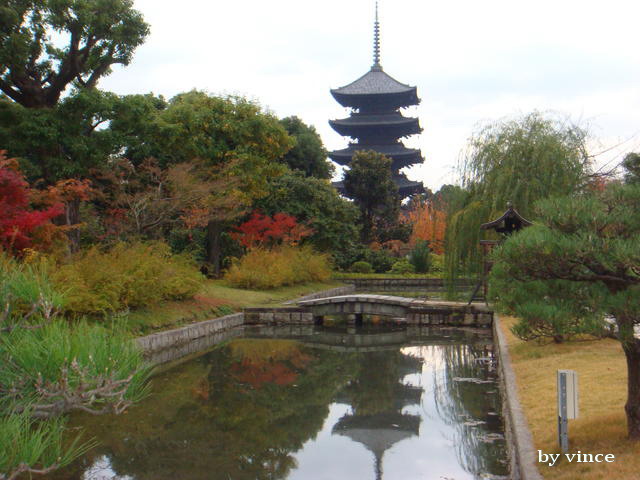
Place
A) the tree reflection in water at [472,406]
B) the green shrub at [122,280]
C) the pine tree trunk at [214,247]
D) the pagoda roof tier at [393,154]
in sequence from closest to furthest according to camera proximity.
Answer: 1. the tree reflection in water at [472,406]
2. the green shrub at [122,280]
3. the pine tree trunk at [214,247]
4. the pagoda roof tier at [393,154]

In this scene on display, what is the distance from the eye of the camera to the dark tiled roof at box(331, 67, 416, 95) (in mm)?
43906

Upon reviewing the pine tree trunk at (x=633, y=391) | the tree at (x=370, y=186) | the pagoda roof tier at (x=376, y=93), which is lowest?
the pine tree trunk at (x=633, y=391)

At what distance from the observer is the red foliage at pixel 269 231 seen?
2348 centimetres

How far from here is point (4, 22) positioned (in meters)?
14.6

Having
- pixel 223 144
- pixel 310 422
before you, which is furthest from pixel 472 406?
pixel 223 144

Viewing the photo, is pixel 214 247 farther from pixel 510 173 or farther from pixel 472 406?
pixel 472 406

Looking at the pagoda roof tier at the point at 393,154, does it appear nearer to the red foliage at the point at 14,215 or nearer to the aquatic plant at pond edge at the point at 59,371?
the red foliage at the point at 14,215

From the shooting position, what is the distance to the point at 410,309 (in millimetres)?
16594

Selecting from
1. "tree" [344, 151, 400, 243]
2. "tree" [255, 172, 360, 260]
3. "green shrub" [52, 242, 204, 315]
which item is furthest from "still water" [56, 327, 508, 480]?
"tree" [344, 151, 400, 243]

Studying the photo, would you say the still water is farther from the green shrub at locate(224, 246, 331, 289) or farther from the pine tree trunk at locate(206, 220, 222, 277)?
the pine tree trunk at locate(206, 220, 222, 277)

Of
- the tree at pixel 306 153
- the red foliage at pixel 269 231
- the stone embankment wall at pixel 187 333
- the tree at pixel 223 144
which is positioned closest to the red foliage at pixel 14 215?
the stone embankment wall at pixel 187 333

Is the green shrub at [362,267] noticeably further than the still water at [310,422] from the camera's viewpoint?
Yes

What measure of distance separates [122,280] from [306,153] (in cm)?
2313

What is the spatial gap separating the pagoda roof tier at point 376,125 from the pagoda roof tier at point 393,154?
881 millimetres
